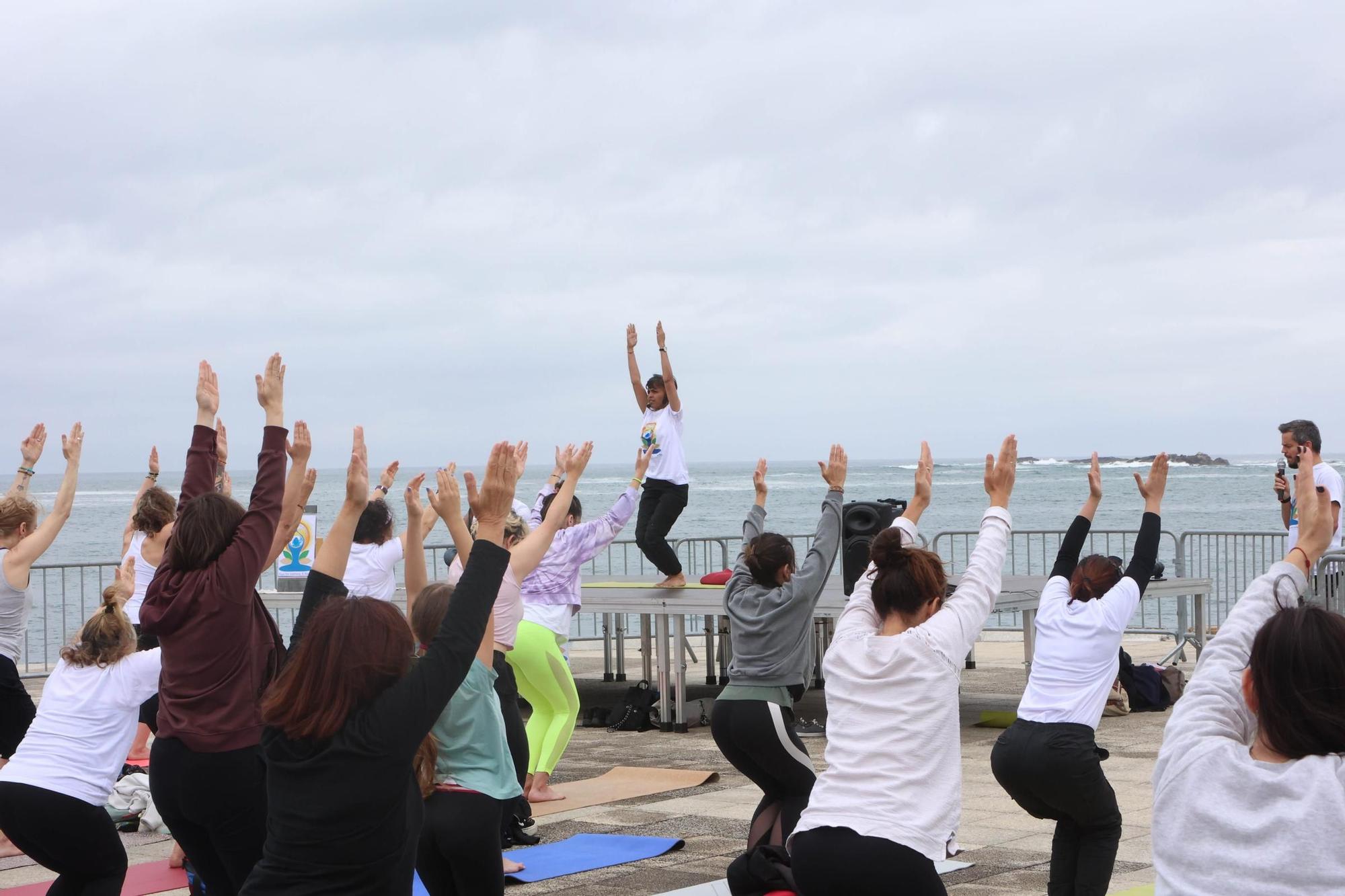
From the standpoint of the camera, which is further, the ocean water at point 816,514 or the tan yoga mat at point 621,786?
the ocean water at point 816,514

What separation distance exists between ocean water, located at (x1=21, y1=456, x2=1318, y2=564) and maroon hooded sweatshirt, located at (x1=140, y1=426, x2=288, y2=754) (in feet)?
51.4

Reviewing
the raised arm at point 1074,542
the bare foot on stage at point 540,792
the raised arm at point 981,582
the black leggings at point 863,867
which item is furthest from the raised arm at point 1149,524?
the bare foot on stage at point 540,792

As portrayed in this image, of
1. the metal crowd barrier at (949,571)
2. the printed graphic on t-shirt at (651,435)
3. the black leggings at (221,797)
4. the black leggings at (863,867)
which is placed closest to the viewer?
the black leggings at (863,867)

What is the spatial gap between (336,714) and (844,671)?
151 cm

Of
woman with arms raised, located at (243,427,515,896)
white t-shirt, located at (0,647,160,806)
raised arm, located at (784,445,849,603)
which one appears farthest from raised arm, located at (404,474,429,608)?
raised arm, located at (784,445,849,603)

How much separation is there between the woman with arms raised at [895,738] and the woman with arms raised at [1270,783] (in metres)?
1.15

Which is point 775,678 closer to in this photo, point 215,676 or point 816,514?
point 215,676

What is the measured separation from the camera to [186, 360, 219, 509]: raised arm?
458 cm

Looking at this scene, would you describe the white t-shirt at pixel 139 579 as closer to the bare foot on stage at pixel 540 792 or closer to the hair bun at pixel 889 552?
the bare foot on stage at pixel 540 792

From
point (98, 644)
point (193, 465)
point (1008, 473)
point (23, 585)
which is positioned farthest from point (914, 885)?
point (23, 585)

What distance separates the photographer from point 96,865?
177 inches

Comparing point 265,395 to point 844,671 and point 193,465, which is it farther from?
point 844,671

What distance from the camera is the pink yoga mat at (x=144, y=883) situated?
20.9 ft

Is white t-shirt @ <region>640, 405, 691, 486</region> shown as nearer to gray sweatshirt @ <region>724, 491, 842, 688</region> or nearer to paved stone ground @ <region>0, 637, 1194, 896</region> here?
paved stone ground @ <region>0, 637, 1194, 896</region>
